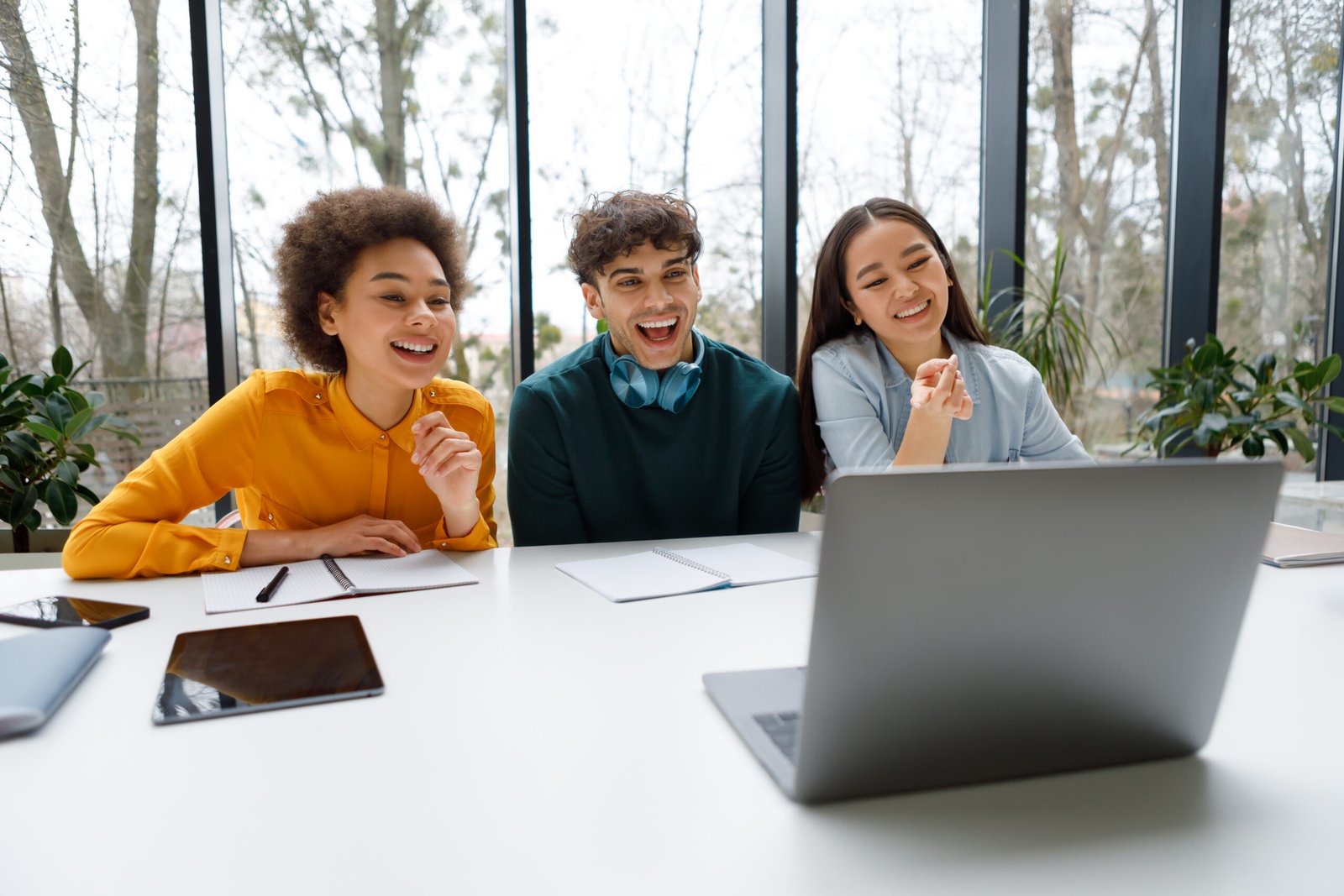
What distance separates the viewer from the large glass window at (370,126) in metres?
2.75

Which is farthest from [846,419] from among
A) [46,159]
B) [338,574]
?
[46,159]

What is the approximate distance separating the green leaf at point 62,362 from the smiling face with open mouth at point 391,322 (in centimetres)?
121

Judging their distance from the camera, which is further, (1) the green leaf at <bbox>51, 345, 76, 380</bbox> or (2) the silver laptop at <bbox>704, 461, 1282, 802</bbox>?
(1) the green leaf at <bbox>51, 345, 76, 380</bbox>

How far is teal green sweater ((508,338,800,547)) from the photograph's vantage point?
1.76 metres

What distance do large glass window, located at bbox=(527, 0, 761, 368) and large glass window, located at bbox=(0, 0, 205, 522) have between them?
3.57 feet

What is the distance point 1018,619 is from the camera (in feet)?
1.94

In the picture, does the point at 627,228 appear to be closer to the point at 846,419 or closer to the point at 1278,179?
the point at 846,419

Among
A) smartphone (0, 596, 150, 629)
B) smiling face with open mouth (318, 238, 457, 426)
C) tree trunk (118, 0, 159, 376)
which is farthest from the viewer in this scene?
tree trunk (118, 0, 159, 376)

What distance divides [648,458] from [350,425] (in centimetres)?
59

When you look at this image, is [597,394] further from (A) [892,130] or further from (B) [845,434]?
(A) [892,130]

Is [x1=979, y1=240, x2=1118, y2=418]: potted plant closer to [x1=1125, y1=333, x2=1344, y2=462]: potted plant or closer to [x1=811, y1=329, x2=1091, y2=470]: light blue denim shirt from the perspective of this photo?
[x1=1125, y1=333, x2=1344, y2=462]: potted plant

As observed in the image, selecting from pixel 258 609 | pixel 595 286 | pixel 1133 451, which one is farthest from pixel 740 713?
pixel 1133 451

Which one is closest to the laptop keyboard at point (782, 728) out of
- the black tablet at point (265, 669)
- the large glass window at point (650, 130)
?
the black tablet at point (265, 669)

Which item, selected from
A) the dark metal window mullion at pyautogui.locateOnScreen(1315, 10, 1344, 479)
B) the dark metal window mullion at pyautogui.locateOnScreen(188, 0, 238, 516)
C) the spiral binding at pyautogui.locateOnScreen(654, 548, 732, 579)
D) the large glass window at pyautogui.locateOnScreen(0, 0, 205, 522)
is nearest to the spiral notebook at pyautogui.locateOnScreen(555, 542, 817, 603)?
the spiral binding at pyautogui.locateOnScreen(654, 548, 732, 579)
